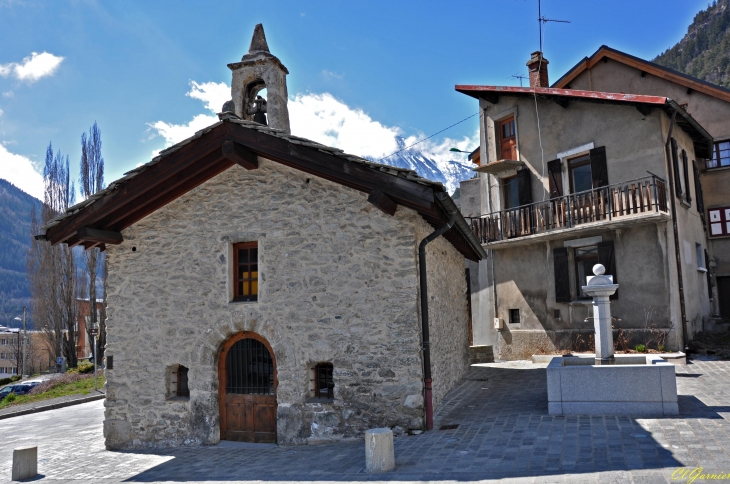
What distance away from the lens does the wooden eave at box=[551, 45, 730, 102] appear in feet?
58.1

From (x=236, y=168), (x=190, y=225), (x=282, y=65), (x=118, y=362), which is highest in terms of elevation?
(x=282, y=65)

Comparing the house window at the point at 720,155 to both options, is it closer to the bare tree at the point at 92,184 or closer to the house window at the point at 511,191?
the house window at the point at 511,191

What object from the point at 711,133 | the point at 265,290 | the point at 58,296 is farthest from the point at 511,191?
the point at 58,296

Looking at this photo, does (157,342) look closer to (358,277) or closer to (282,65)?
(358,277)

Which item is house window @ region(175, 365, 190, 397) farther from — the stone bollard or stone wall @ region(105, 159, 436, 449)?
the stone bollard

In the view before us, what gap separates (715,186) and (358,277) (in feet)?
49.7

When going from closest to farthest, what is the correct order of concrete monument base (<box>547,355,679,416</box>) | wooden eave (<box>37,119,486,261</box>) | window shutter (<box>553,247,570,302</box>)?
concrete monument base (<box>547,355,679,416</box>) < wooden eave (<box>37,119,486,261</box>) < window shutter (<box>553,247,570,302</box>)

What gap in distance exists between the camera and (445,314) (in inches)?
444

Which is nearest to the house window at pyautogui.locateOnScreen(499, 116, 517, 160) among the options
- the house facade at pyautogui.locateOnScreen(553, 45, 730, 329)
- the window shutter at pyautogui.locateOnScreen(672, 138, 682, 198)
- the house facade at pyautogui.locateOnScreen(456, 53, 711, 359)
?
the house facade at pyautogui.locateOnScreen(456, 53, 711, 359)

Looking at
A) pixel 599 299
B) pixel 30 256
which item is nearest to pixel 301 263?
pixel 599 299

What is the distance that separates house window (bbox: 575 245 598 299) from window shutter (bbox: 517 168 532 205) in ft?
7.21

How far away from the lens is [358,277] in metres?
8.70

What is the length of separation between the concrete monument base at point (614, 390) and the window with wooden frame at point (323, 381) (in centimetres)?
333

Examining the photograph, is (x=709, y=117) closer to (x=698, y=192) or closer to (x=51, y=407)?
(x=698, y=192)
